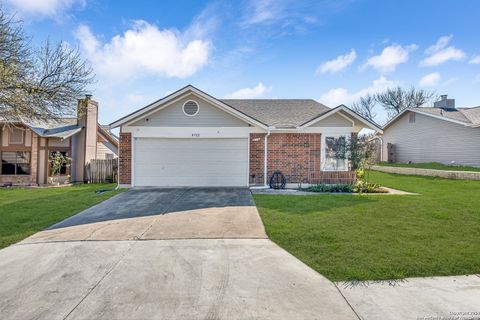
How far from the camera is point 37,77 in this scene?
30.1 feet

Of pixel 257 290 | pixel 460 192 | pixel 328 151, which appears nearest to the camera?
pixel 257 290

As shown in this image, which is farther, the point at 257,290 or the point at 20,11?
the point at 20,11

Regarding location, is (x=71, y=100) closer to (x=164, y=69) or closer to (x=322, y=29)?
(x=164, y=69)

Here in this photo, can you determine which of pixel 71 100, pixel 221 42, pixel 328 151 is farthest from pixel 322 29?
pixel 71 100

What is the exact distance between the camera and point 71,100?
392 inches

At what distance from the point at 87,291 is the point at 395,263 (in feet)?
14.6

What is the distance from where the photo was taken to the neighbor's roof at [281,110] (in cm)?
1262

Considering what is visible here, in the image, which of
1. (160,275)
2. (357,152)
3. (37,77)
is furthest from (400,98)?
(160,275)

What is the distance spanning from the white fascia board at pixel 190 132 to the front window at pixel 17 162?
817 cm

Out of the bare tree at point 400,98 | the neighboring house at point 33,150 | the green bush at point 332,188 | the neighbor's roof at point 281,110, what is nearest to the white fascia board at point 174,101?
the neighbor's roof at point 281,110

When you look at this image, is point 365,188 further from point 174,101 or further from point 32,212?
point 32,212

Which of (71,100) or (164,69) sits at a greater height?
(164,69)

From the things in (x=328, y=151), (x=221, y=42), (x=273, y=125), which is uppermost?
(x=221, y=42)

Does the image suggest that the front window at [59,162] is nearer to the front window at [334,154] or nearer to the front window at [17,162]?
the front window at [17,162]
